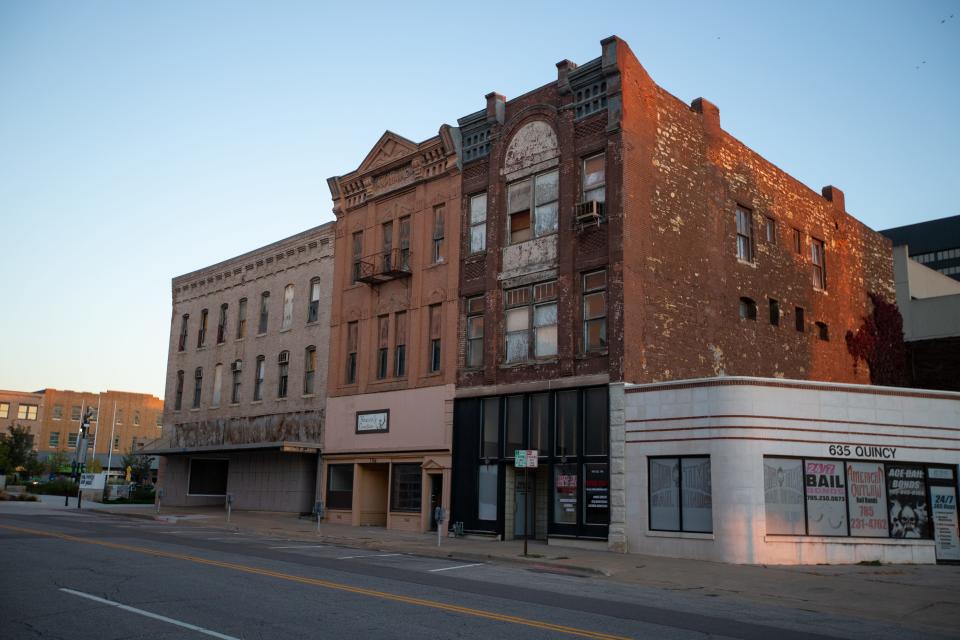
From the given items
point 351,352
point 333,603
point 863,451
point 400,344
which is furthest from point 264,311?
point 333,603

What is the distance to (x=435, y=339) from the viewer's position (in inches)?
1233

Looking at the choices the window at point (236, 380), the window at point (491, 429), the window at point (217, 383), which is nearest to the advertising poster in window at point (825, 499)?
the window at point (491, 429)

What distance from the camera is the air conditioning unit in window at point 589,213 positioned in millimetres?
25859

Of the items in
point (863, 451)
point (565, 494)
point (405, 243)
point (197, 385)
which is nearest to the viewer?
point (863, 451)

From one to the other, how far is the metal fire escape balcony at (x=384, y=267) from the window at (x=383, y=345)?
5.54 feet

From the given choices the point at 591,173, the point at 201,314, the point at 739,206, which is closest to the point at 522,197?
the point at 591,173

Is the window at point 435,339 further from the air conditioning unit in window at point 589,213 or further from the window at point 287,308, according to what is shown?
the window at point 287,308

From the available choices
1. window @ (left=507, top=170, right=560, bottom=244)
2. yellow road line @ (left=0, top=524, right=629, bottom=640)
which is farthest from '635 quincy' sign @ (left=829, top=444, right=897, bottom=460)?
yellow road line @ (left=0, top=524, right=629, bottom=640)

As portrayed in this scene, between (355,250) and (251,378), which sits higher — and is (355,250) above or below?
above

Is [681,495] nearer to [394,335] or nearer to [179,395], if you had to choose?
[394,335]

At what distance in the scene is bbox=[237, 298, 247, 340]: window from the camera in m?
42.3

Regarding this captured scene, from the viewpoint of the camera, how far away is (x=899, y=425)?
22844 mm

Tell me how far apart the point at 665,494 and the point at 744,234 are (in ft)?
40.6

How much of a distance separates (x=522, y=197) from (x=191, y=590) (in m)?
19.1
